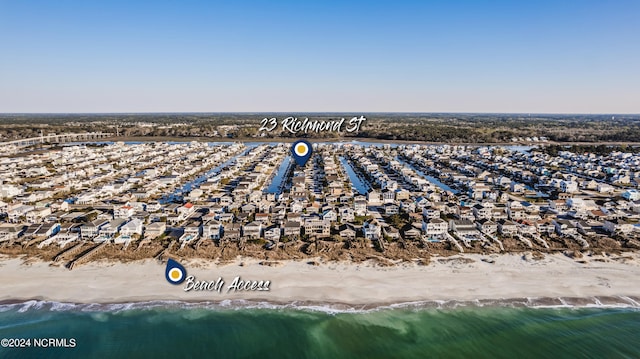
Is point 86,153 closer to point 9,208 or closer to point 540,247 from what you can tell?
point 9,208

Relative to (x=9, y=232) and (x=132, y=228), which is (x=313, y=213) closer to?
(x=132, y=228)

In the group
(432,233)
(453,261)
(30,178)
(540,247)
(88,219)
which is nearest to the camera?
(453,261)

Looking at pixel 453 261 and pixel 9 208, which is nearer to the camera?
pixel 453 261

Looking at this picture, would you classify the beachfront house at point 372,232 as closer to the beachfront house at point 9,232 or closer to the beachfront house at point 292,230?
the beachfront house at point 292,230

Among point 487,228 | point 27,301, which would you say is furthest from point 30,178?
point 487,228

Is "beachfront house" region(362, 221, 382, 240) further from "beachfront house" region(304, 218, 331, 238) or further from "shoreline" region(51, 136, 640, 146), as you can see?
Result: "shoreline" region(51, 136, 640, 146)

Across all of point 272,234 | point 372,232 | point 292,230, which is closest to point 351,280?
point 372,232

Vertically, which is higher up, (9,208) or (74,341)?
(9,208)

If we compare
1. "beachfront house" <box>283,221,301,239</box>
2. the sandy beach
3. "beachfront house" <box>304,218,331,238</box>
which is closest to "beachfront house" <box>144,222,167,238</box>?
the sandy beach
